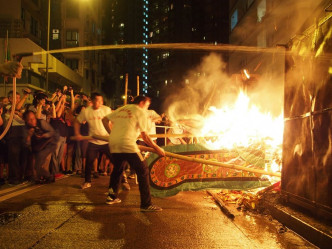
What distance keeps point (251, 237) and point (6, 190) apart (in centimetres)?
516

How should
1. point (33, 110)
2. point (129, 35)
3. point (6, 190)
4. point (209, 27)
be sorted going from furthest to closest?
point (129, 35), point (209, 27), point (33, 110), point (6, 190)

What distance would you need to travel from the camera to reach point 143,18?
121938 mm

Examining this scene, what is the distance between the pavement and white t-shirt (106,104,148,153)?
3.46 ft

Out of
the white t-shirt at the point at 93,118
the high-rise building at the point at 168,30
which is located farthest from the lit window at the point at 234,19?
the high-rise building at the point at 168,30

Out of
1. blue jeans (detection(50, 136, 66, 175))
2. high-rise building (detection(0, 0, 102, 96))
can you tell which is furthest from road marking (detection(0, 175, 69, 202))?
high-rise building (detection(0, 0, 102, 96))

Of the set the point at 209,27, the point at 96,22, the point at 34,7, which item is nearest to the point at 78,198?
the point at 34,7

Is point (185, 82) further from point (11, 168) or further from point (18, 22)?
point (11, 168)

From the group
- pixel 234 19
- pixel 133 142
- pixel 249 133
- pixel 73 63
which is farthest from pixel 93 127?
pixel 73 63

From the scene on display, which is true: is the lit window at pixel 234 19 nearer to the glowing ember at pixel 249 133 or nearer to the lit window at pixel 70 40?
the lit window at pixel 70 40

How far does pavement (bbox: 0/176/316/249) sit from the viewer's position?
3.79 m

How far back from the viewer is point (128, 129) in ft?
17.4

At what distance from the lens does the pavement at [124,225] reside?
379cm

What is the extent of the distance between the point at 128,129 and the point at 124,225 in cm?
158

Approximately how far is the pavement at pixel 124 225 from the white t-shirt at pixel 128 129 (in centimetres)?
106
